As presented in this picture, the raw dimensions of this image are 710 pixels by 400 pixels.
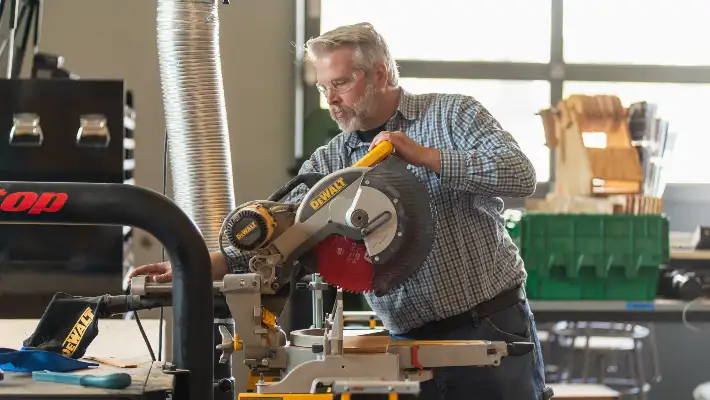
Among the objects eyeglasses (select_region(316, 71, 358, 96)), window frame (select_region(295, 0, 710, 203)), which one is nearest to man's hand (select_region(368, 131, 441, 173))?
eyeglasses (select_region(316, 71, 358, 96))

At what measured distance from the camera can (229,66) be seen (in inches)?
184

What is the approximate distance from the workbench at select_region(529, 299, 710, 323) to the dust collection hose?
315 centimetres

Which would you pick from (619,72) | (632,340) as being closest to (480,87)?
(619,72)

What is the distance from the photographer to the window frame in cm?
487

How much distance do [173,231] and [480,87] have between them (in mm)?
4305

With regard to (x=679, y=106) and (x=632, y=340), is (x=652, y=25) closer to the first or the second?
(x=679, y=106)

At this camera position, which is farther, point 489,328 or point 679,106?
point 679,106

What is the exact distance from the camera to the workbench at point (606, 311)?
3.84 meters

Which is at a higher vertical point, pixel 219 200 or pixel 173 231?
pixel 173 231

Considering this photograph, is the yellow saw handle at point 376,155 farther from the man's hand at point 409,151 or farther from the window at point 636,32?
the window at point 636,32

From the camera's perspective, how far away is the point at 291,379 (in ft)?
4.57

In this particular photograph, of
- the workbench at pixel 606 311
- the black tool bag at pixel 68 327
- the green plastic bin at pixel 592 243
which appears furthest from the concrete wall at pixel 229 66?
the black tool bag at pixel 68 327

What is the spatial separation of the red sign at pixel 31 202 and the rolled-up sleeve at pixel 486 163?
43.0 inches

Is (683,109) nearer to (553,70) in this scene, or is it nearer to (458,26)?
(553,70)
